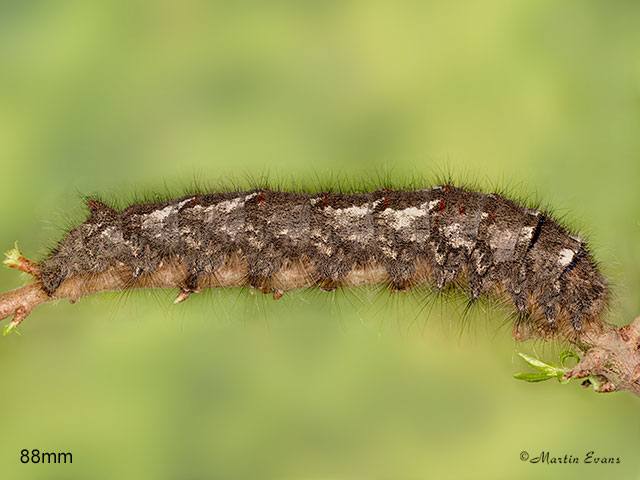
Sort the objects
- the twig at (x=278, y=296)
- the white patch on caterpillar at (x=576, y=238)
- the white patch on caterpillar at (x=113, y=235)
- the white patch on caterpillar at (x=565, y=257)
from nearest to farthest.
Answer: the twig at (x=278, y=296) → the white patch on caterpillar at (x=565, y=257) → the white patch on caterpillar at (x=576, y=238) → the white patch on caterpillar at (x=113, y=235)

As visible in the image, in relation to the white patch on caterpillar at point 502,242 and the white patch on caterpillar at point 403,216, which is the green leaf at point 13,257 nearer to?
the white patch on caterpillar at point 403,216

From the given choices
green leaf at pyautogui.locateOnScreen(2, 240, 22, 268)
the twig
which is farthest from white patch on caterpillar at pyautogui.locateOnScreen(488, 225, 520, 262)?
green leaf at pyautogui.locateOnScreen(2, 240, 22, 268)

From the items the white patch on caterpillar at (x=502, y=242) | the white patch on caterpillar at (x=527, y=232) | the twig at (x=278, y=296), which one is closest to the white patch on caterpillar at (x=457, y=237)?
the white patch on caterpillar at (x=502, y=242)

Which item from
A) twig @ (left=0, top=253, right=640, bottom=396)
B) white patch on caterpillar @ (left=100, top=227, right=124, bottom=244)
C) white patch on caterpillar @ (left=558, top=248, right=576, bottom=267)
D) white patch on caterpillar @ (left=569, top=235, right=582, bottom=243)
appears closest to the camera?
twig @ (left=0, top=253, right=640, bottom=396)

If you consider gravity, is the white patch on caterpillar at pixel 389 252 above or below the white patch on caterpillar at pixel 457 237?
below

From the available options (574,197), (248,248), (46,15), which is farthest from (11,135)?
(574,197)

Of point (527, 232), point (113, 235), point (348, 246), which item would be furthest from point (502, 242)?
point (113, 235)

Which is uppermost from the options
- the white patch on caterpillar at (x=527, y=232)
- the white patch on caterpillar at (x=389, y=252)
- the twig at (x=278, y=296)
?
the white patch on caterpillar at (x=527, y=232)

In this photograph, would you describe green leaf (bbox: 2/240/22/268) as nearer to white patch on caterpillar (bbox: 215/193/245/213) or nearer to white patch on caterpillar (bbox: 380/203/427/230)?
white patch on caterpillar (bbox: 215/193/245/213)

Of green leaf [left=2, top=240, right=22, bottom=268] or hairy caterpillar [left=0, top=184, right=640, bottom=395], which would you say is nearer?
green leaf [left=2, top=240, right=22, bottom=268]
